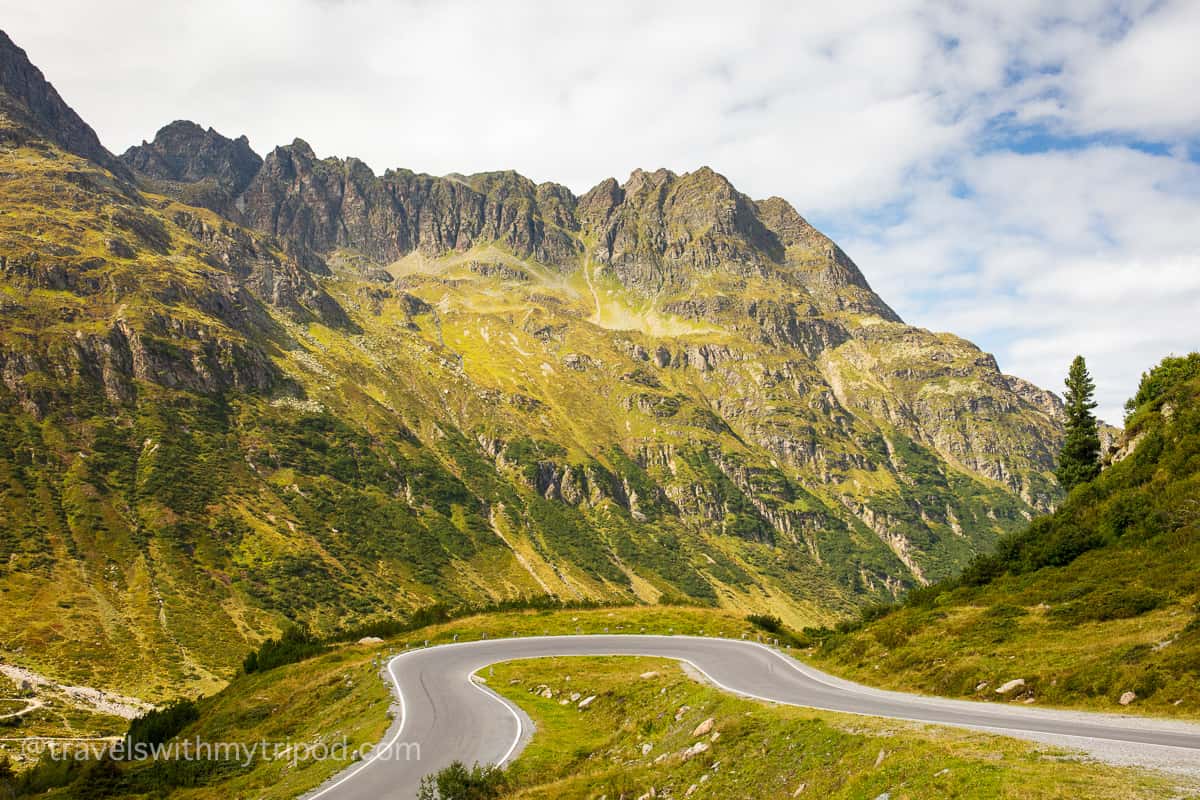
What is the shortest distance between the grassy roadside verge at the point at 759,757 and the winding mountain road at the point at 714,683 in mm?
1743

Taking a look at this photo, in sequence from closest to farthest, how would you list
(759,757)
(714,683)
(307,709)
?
(759,757), (714,683), (307,709)

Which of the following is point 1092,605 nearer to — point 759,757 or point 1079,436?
point 759,757

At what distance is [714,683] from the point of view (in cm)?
3303

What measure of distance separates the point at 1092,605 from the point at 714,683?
1946 cm

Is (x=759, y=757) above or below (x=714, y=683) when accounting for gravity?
above

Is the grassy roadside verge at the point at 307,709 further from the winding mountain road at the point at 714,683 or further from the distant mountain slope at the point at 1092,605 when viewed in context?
the distant mountain slope at the point at 1092,605

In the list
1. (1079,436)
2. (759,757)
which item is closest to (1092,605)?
(759,757)

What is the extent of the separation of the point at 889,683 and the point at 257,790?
2967cm

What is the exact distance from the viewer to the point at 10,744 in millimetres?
77312

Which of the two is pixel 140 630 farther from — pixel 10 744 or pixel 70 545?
pixel 10 744

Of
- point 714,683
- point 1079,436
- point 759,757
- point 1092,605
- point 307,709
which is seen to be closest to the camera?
point 759,757

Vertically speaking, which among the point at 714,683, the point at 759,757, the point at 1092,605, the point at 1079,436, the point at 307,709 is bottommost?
the point at 307,709

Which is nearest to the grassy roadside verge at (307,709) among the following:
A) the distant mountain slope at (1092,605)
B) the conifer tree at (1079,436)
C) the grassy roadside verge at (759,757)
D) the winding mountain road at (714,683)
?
the winding mountain road at (714,683)

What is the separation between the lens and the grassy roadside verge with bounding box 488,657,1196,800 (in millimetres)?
13641
